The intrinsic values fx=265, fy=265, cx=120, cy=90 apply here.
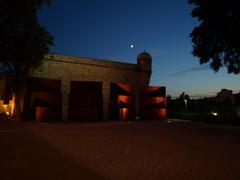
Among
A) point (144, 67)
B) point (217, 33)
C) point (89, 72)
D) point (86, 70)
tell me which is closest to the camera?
point (217, 33)

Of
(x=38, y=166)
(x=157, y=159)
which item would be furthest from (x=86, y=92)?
(x=38, y=166)

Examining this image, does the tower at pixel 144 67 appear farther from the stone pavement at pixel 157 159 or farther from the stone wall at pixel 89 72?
the stone pavement at pixel 157 159

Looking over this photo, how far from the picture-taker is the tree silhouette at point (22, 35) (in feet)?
61.9

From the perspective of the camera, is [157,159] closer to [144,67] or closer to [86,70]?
[86,70]

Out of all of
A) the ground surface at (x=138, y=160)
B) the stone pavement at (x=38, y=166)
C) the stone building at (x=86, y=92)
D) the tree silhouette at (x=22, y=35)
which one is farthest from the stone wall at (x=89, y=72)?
the stone pavement at (x=38, y=166)

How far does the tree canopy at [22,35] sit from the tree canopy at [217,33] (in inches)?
475

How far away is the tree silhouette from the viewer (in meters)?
18.9

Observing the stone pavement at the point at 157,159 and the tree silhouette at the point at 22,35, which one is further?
the tree silhouette at the point at 22,35

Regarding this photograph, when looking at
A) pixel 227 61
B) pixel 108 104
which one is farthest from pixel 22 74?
pixel 227 61

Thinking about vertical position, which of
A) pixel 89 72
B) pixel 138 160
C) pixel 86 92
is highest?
pixel 89 72

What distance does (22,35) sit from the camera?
67.1ft

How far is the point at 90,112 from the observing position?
25469 mm

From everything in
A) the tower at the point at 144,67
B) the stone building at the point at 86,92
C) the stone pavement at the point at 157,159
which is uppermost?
the tower at the point at 144,67

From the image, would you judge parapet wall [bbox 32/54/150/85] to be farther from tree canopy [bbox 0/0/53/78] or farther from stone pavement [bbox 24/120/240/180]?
stone pavement [bbox 24/120/240/180]
